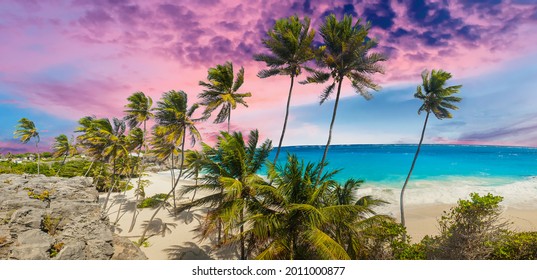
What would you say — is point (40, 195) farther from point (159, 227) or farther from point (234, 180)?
point (159, 227)

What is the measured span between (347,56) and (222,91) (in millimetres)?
9137

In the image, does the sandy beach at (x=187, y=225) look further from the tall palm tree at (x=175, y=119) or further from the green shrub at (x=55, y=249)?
the green shrub at (x=55, y=249)

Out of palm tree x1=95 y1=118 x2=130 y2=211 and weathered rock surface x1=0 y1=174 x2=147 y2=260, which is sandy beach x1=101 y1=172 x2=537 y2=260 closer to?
palm tree x1=95 y1=118 x2=130 y2=211

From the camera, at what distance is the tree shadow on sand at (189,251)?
44.6ft

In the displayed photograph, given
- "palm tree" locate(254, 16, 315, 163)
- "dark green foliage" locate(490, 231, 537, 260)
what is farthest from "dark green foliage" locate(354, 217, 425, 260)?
"palm tree" locate(254, 16, 315, 163)

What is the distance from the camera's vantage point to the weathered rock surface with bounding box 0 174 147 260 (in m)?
5.56

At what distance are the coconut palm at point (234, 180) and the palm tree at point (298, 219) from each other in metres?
0.63

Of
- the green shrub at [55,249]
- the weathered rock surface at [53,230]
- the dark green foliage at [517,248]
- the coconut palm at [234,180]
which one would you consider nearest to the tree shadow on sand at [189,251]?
the coconut palm at [234,180]

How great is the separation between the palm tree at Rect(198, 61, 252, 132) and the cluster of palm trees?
0.07 metres

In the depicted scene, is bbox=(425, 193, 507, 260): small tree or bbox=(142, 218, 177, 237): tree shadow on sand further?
bbox=(142, 218, 177, 237): tree shadow on sand

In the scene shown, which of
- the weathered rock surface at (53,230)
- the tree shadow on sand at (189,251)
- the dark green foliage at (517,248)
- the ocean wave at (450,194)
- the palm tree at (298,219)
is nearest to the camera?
the weathered rock surface at (53,230)

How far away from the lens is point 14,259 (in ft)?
16.8
